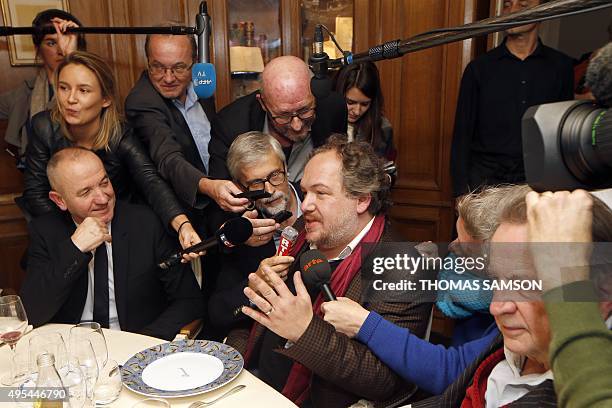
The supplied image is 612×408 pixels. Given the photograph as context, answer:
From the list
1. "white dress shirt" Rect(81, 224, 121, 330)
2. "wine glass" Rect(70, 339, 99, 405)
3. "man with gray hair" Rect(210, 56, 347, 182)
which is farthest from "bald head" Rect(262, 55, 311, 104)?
"wine glass" Rect(70, 339, 99, 405)

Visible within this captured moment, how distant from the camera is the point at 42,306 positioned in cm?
183

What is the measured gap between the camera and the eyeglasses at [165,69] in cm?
243

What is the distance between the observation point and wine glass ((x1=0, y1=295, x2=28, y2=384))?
1.43m

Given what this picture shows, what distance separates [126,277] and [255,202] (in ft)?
1.84

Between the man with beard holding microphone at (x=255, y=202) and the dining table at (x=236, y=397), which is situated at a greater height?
the man with beard holding microphone at (x=255, y=202)

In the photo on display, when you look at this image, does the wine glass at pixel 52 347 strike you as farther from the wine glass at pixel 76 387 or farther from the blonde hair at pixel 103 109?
the blonde hair at pixel 103 109

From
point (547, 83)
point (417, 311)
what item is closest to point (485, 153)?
point (547, 83)

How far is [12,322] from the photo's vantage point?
1.45 meters

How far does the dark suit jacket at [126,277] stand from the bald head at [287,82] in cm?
70

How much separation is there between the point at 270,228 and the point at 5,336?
0.88m

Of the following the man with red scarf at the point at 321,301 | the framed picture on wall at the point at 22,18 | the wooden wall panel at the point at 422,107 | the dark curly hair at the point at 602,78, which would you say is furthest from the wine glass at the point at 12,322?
the wooden wall panel at the point at 422,107

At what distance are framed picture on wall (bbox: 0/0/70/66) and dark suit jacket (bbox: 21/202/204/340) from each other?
138cm

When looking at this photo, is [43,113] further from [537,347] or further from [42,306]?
[537,347]

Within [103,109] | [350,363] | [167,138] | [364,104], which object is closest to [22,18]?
[103,109]
